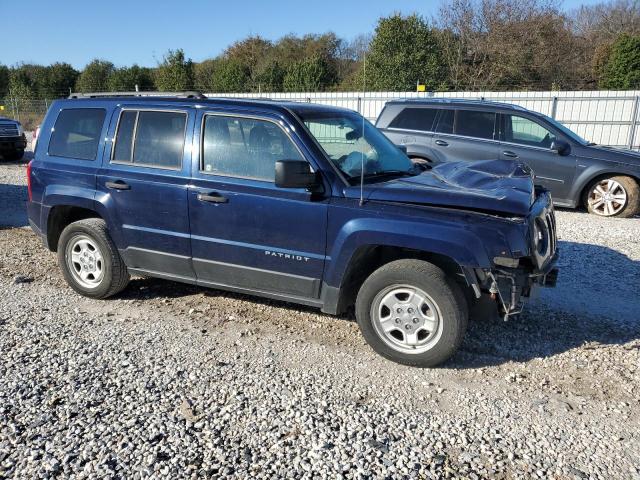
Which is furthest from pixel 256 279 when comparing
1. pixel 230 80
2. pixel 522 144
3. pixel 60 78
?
pixel 60 78

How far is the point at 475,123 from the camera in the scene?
944 cm

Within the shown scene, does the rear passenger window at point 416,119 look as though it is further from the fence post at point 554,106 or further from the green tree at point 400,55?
the green tree at point 400,55

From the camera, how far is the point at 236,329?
457 centimetres

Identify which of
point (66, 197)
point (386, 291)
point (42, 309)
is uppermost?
point (66, 197)

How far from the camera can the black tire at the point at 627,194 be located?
8.88m

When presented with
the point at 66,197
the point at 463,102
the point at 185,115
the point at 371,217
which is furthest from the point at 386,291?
the point at 463,102

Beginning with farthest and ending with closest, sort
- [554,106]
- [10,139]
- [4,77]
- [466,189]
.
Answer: [4,77], [10,139], [554,106], [466,189]

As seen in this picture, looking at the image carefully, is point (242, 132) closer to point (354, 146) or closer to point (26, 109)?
point (354, 146)

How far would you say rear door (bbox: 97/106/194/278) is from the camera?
4.56 meters

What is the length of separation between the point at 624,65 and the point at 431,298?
93.9 ft

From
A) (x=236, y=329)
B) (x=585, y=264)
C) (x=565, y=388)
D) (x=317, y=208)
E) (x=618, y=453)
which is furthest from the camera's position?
(x=585, y=264)

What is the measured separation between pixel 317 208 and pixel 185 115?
1.52m

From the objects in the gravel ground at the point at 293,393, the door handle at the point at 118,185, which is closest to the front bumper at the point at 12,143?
the gravel ground at the point at 293,393

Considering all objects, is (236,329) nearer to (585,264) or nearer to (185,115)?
(185,115)
